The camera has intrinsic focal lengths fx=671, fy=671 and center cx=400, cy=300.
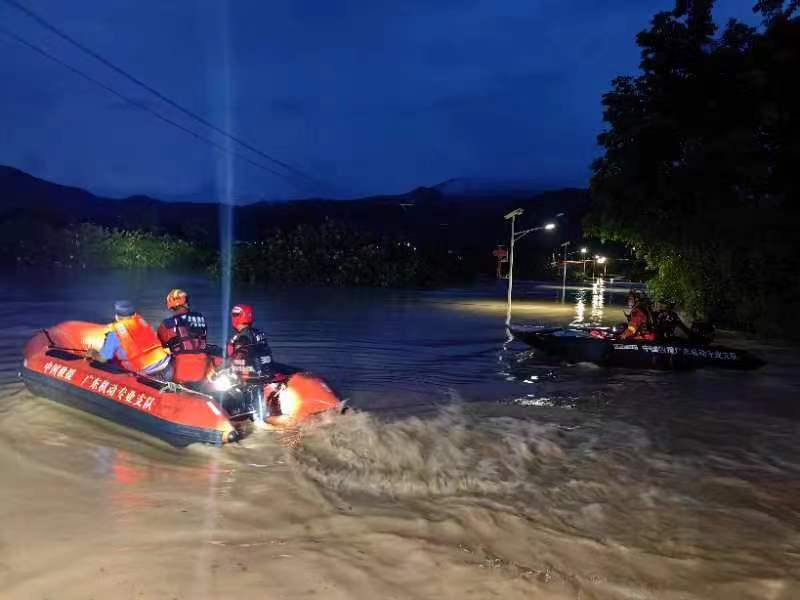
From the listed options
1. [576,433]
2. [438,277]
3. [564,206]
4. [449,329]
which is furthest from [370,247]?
[564,206]

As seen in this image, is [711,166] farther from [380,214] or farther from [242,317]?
[380,214]

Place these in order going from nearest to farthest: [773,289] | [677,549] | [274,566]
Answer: [274,566], [677,549], [773,289]

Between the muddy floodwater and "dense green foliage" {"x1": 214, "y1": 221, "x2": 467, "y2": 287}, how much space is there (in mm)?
40911

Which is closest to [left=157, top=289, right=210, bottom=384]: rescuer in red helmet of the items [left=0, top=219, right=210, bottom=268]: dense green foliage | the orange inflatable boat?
the orange inflatable boat

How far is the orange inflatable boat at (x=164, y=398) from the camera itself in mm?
7797

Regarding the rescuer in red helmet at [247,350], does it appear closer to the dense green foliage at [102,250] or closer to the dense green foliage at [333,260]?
the dense green foliage at [333,260]

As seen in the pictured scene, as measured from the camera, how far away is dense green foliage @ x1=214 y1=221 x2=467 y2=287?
2082 inches

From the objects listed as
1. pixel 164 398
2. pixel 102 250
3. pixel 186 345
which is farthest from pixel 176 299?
pixel 102 250

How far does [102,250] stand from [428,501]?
220 feet

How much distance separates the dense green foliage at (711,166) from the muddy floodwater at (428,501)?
1187 centimetres

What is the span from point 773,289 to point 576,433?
1629 cm

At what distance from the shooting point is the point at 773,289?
859 inches

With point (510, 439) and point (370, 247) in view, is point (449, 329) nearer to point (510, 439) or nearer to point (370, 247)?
point (510, 439)

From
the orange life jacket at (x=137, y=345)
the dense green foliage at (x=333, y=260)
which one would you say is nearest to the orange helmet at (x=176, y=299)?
the orange life jacket at (x=137, y=345)
